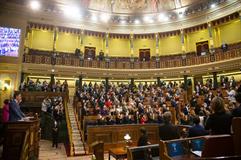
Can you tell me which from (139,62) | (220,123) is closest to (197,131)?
(220,123)

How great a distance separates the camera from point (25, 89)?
12281 millimetres

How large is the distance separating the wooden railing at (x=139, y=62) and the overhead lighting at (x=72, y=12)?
3647 millimetres

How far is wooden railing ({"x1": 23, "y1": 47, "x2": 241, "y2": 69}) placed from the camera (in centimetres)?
1435

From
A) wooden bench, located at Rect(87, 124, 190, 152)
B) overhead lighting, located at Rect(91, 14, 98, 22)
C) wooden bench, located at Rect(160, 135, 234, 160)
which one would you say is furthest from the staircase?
overhead lighting, located at Rect(91, 14, 98, 22)

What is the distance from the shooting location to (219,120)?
8.26ft

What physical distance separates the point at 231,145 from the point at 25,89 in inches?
492

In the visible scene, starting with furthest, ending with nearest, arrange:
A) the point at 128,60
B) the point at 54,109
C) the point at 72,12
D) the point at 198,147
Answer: the point at 128,60 < the point at 72,12 < the point at 54,109 < the point at 198,147

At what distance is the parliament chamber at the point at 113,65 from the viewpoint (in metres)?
9.47

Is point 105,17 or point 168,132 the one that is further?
point 105,17

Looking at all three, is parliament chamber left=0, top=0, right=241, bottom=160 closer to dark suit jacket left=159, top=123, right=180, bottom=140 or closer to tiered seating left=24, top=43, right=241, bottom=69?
tiered seating left=24, top=43, right=241, bottom=69

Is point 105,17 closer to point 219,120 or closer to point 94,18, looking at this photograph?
point 94,18

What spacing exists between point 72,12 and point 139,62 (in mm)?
7314

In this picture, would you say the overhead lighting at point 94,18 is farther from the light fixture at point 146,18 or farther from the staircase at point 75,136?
the staircase at point 75,136

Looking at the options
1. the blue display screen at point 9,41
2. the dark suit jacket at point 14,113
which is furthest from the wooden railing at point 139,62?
the dark suit jacket at point 14,113
